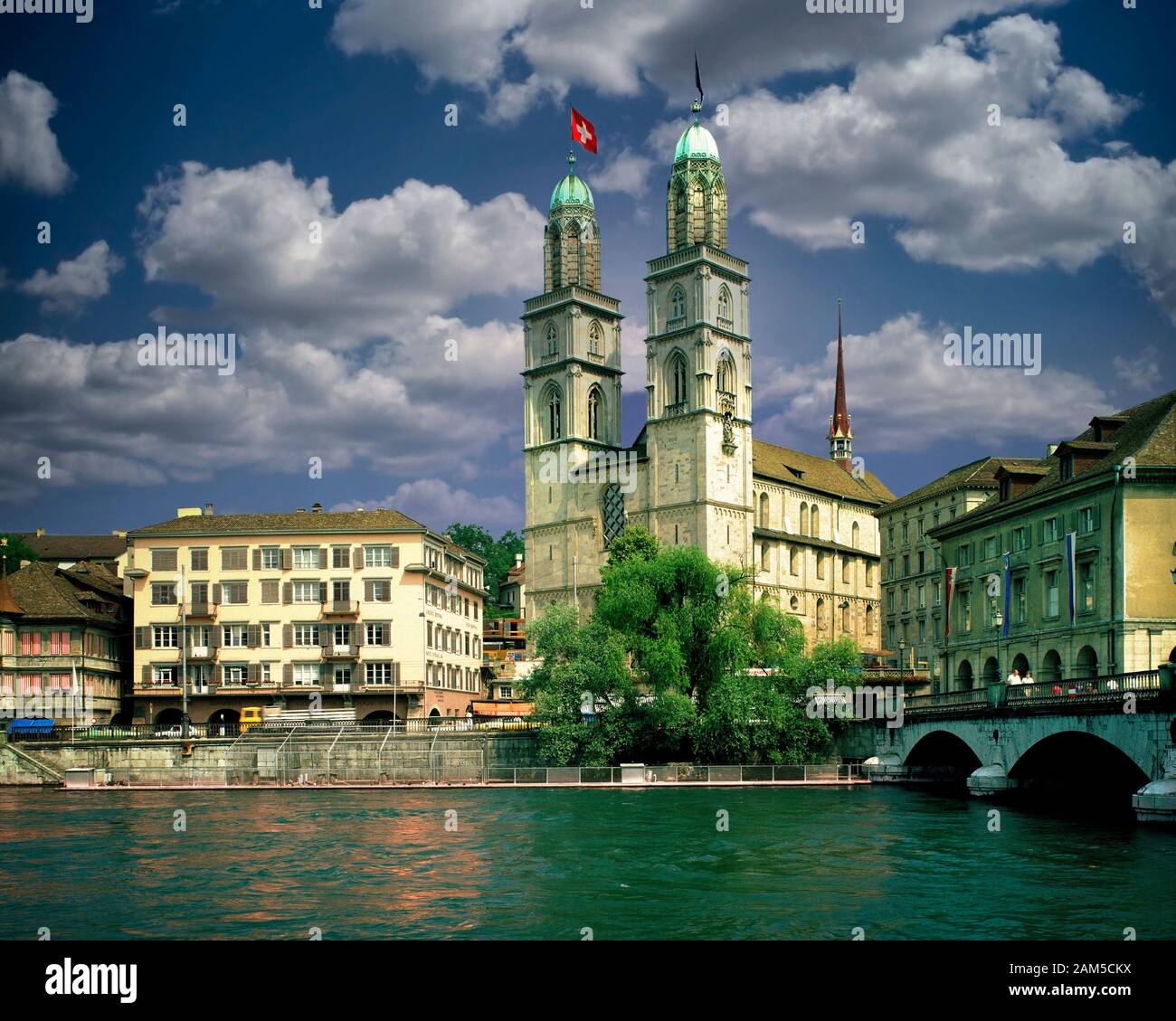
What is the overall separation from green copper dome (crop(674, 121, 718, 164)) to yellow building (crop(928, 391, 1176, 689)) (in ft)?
189

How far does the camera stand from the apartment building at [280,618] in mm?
87500

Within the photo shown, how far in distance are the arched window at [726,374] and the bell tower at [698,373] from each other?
11cm

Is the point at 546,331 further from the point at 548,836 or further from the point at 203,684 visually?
the point at 548,836

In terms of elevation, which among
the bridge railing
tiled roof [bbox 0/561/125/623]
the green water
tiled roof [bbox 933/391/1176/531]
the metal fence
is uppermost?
tiled roof [bbox 933/391/1176/531]

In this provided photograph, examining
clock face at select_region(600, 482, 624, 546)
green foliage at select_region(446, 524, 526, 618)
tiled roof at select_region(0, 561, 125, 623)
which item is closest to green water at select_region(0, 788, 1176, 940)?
tiled roof at select_region(0, 561, 125, 623)

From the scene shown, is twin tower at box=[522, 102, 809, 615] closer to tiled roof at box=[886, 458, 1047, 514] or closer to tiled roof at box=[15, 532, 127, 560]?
tiled roof at box=[886, 458, 1047, 514]

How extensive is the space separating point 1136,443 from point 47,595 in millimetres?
66953

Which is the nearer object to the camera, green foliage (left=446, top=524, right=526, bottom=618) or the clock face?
the clock face

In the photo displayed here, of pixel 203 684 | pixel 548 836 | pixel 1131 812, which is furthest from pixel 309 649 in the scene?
pixel 1131 812

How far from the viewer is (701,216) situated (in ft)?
405

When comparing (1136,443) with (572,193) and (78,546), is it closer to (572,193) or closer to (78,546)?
(572,193)

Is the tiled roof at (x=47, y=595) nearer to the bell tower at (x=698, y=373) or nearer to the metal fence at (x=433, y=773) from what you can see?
the metal fence at (x=433, y=773)

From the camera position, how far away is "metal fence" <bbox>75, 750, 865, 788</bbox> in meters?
66.4
